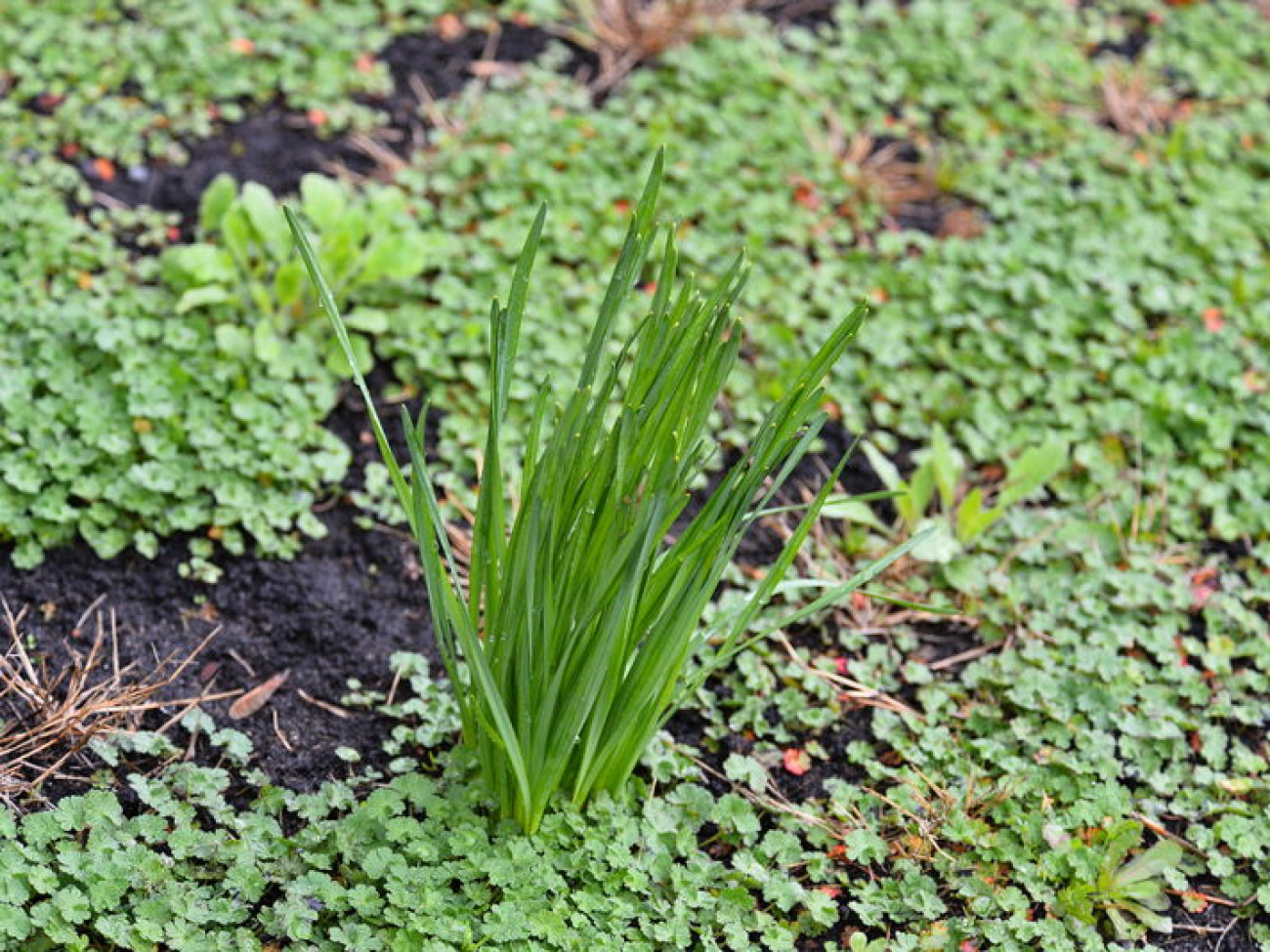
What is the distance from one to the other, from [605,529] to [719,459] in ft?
3.84

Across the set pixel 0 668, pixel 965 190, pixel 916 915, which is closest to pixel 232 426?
pixel 0 668

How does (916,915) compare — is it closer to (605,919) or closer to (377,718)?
(605,919)

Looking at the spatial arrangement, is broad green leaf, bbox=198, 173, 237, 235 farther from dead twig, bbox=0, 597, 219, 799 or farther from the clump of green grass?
the clump of green grass

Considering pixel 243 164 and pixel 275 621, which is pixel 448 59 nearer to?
pixel 243 164

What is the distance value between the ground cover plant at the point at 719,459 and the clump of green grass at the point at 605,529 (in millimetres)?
157

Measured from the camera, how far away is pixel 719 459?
10.4 ft

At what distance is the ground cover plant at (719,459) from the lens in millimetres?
2258

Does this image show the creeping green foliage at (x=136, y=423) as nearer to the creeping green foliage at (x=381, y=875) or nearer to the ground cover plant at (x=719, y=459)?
the ground cover plant at (x=719, y=459)

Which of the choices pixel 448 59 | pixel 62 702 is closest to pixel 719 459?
pixel 62 702

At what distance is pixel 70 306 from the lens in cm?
299

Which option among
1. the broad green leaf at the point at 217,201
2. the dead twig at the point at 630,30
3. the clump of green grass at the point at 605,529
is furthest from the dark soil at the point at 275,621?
the dead twig at the point at 630,30

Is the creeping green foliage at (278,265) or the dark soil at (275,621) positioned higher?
the creeping green foliage at (278,265)

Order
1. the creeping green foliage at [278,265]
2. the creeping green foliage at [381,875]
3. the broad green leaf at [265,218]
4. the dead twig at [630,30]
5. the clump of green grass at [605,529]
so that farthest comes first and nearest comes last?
the dead twig at [630,30] < the broad green leaf at [265,218] < the creeping green foliage at [278,265] < the creeping green foliage at [381,875] < the clump of green grass at [605,529]

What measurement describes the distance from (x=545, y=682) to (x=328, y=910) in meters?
0.51
